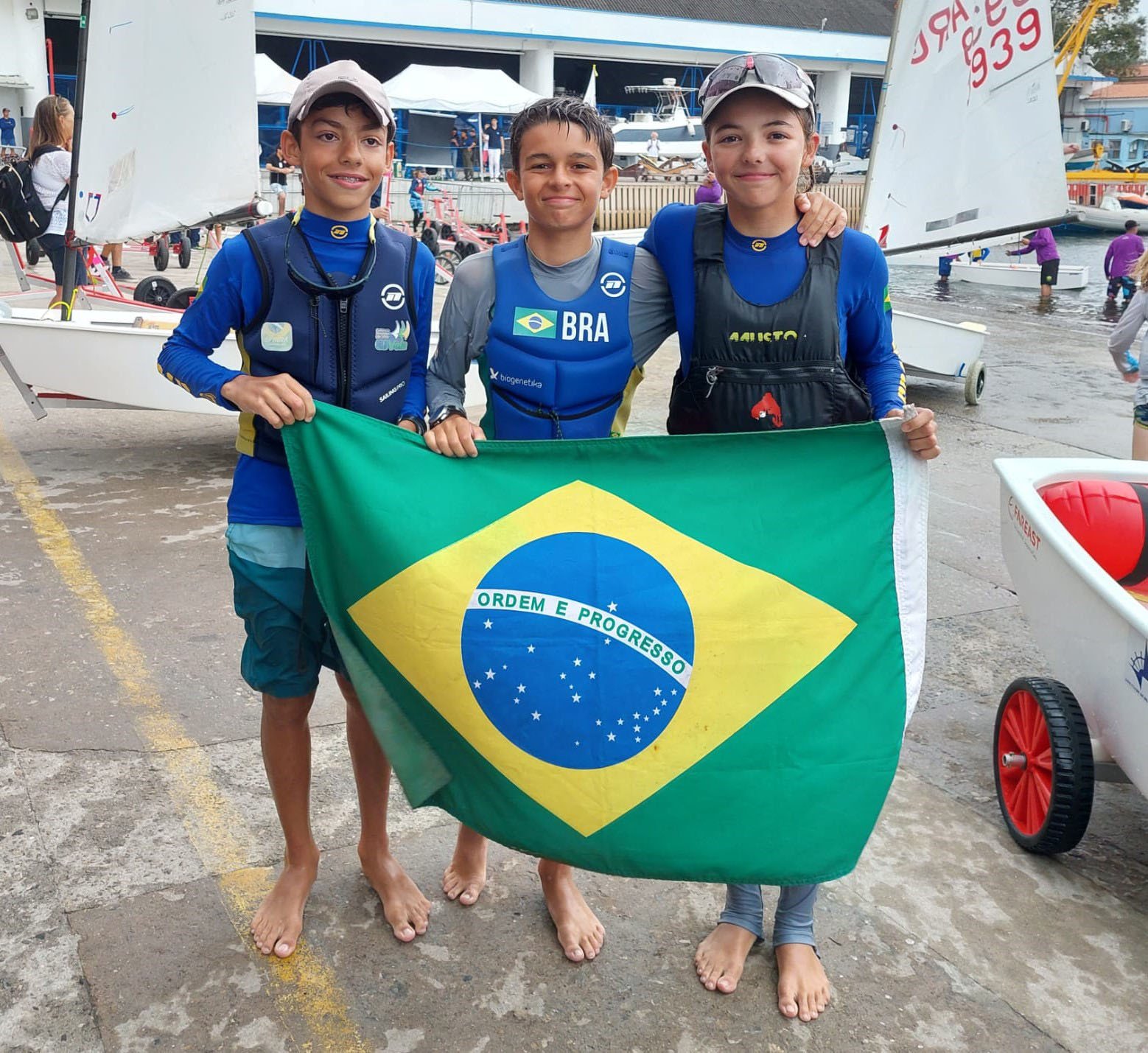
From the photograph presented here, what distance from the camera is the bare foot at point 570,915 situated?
2.78 m

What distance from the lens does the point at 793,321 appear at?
8.23ft

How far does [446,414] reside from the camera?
258cm

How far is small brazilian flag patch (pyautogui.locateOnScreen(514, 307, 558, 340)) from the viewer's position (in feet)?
8.50

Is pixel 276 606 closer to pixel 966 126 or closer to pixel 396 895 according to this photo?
pixel 396 895

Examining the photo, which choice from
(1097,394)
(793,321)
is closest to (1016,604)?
(793,321)

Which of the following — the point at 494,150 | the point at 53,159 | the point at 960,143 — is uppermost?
the point at 494,150

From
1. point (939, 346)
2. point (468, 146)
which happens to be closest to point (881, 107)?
point (939, 346)

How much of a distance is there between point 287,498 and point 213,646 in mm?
2203

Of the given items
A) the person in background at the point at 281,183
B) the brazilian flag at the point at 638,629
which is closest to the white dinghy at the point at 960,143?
the brazilian flag at the point at 638,629

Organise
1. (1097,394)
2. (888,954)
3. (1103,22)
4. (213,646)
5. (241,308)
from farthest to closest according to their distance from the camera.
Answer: (1103,22)
(1097,394)
(213,646)
(888,954)
(241,308)

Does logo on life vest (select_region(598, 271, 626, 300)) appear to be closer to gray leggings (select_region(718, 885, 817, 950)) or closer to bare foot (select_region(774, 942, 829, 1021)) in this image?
gray leggings (select_region(718, 885, 817, 950))

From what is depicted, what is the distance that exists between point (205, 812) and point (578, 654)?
1.61 meters

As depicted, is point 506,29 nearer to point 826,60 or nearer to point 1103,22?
point 826,60

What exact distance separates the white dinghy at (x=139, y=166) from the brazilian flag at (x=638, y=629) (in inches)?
189
